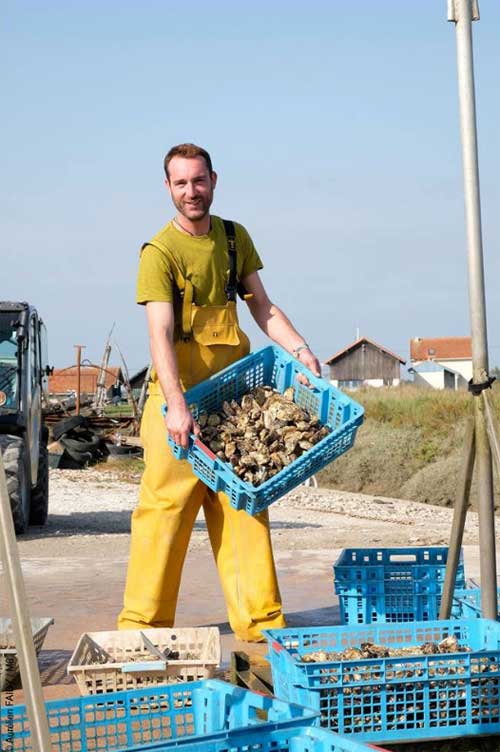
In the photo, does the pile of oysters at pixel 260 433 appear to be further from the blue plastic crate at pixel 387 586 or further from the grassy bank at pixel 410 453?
the grassy bank at pixel 410 453

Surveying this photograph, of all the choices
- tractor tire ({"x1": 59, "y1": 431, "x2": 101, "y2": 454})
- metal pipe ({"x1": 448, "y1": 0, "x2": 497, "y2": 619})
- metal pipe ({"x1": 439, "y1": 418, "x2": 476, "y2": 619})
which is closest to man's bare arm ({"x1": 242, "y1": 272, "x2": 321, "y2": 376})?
metal pipe ({"x1": 448, "y1": 0, "x2": 497, "y2": 619})

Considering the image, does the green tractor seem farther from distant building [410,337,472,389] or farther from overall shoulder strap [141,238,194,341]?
distant building [410,337,472,389]

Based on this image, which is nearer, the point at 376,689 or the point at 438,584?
the point at 376,689

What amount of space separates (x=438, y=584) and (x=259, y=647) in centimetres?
109

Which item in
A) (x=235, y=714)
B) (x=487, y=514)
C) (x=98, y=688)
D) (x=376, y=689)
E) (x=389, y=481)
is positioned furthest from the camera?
(x=389, y=481)

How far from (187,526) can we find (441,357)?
87.8 m

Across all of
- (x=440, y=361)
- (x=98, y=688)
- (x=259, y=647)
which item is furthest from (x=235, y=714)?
(x=440, y=361)

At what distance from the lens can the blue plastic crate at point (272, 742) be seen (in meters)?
3.10

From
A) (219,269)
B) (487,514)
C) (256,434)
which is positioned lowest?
(487,514)

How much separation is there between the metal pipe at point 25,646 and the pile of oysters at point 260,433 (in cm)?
278

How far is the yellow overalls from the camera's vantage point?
5965mm

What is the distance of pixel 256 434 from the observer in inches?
Result: 219

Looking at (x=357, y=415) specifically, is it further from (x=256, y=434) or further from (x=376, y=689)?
(x=376, y=689)

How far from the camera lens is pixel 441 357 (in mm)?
92500
